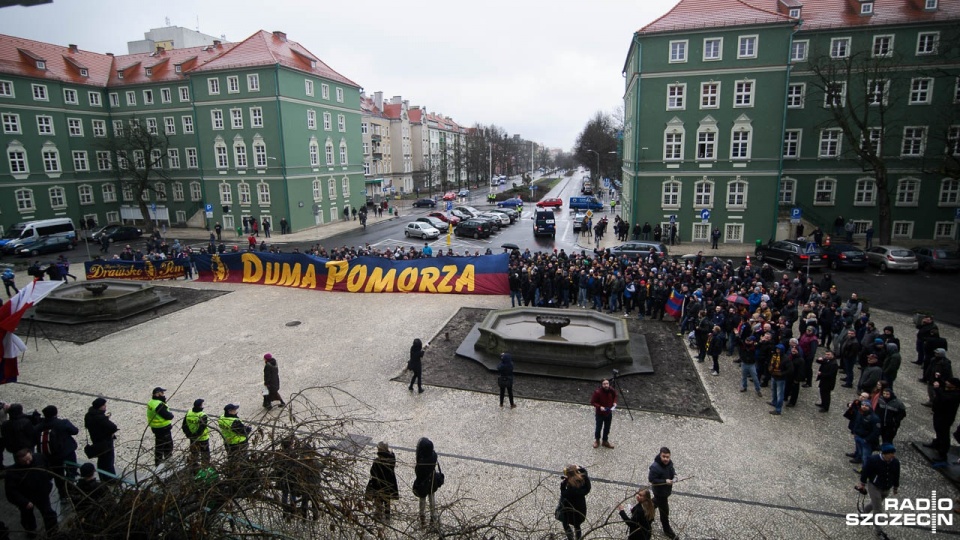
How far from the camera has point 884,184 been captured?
103ft

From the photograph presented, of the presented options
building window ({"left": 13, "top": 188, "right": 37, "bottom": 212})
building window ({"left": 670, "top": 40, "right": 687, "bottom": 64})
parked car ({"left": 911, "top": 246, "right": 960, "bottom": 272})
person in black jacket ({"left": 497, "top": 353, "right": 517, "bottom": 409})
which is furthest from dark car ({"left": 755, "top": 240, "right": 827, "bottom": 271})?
building window ({"left": 13, "top": 188, "right": 37, "bottom": 212})

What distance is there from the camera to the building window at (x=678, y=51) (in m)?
33.6

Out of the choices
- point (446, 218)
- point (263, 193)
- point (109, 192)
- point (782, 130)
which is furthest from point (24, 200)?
point (782, 130)

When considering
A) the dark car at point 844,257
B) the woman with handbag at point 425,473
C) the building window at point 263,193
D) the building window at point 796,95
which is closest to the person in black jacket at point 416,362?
the woman with handbag at point 425,473

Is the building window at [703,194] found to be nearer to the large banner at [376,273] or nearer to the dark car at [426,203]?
the large banner at [376,273]

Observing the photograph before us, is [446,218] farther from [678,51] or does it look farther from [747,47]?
[747,47]

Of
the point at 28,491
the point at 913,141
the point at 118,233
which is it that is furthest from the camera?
the point at 118,233

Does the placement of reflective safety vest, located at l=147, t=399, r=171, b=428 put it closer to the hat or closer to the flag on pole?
the hat

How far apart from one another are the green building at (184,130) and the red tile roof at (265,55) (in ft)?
0.42

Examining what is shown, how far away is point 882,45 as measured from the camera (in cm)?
3369

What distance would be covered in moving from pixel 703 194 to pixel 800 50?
11715 mm

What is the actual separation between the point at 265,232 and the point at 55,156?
780 inches

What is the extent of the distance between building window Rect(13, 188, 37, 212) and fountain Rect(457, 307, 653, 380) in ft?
147

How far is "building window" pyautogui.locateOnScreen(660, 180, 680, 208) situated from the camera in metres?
35.9
